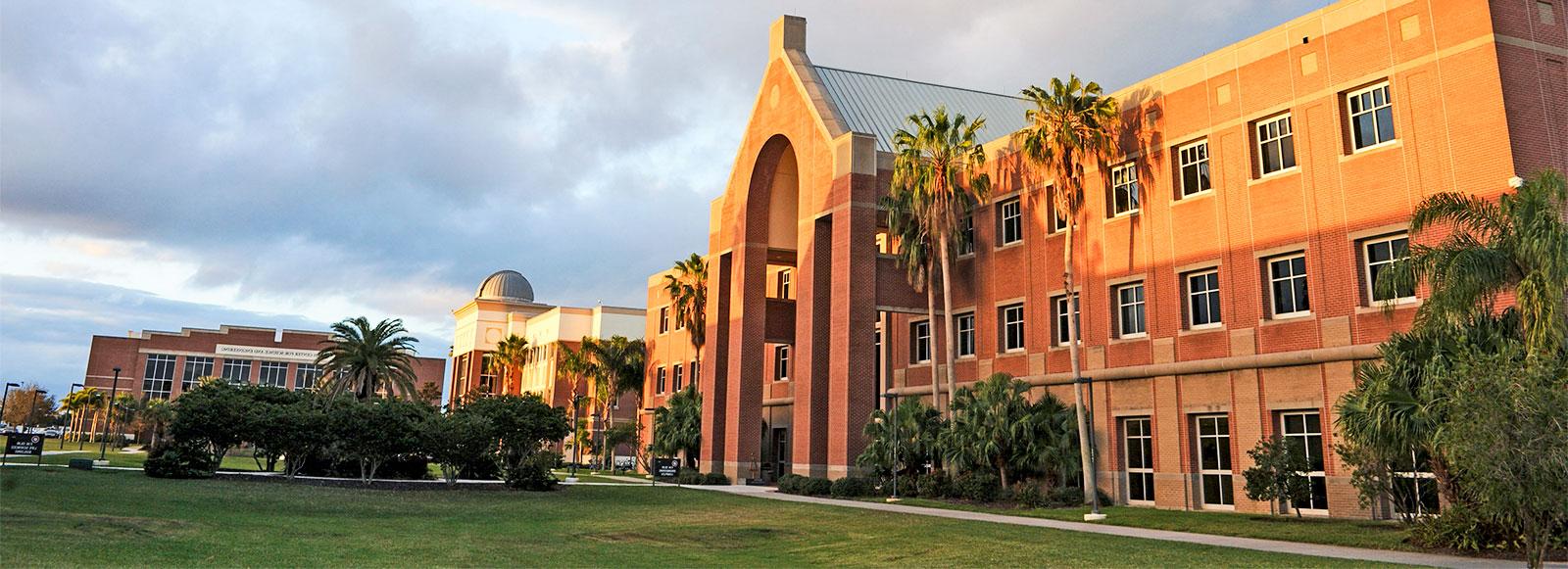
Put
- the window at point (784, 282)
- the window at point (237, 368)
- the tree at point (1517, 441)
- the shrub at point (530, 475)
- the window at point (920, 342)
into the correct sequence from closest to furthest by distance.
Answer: the tree at point (1517, 441), the shrub at point (530, 475), the window at point (920, 342), the window at point (784, 282), the window at point (237, 368)

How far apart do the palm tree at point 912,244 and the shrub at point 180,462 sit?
27.5 m

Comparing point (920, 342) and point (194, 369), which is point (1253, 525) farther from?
point (194, 369)

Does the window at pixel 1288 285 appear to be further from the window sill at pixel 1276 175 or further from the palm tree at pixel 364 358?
the palm tree at pixel 364 358

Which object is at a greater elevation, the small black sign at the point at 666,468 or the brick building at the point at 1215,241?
the brick building at the point at 1215,241

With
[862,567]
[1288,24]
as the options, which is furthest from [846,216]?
[862,567]

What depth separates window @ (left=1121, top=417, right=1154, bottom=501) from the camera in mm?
32031

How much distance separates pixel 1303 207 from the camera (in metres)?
28.3

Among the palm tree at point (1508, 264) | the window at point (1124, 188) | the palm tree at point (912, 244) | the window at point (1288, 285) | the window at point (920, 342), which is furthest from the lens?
the window at point (920, 342)

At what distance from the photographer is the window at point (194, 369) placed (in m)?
124

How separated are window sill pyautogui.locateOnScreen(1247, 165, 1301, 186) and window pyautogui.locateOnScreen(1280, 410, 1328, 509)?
6.84 metres

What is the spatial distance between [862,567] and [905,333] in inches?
1140

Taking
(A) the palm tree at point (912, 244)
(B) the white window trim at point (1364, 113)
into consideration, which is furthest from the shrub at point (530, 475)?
(B) the white window trim at point (1364, 113)

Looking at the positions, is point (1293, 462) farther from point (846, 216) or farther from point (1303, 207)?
point (846, 216)

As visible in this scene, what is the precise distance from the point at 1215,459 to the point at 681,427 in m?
33.2
